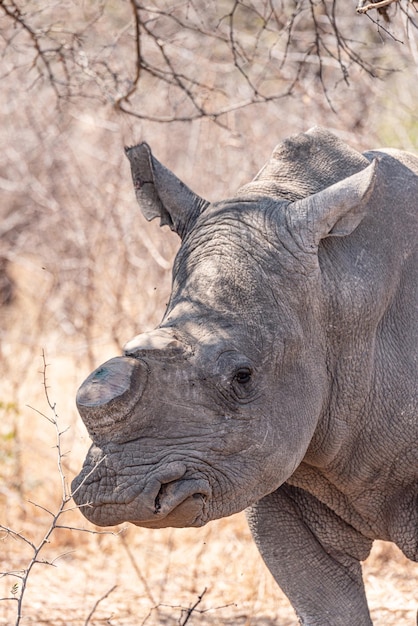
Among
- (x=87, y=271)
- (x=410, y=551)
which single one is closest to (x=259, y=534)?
(x=410, y=551)

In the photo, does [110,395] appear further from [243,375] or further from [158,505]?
[243,375]

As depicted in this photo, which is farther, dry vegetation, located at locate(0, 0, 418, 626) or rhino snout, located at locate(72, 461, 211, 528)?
dry vegetation, located at locate(0, 0, 418, 626)

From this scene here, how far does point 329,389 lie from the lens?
484 centimetres

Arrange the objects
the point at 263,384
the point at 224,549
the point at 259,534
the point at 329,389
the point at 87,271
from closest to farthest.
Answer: the point at 263,384 → the point at 329,389 → the point at 259,534 → the point at 224,549 → the point at 87,271

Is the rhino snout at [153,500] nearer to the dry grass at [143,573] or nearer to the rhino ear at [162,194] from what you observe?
the rhino ear at [162,194]

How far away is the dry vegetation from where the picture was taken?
7953 millimetres

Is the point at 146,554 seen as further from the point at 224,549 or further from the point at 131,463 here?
the point at 131,463

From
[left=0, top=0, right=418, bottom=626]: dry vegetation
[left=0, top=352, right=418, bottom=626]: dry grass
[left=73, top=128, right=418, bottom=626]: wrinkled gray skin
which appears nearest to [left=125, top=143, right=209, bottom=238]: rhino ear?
[left=73, top=128, right=418, bottom=626]: wrinkled gray skin

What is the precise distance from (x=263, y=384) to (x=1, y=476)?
5.74 m

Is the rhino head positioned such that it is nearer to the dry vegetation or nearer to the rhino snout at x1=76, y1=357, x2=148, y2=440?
Answer: the rhino snout at x1=76, y1=357, x2=148, y2=440

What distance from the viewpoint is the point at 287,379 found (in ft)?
14.8

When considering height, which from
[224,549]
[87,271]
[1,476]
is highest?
[87,271]

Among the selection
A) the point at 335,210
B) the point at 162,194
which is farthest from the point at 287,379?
the point at 162,194

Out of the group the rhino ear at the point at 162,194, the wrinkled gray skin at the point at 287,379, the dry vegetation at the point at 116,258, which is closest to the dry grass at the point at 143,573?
the dry vegetation at the point at 116,258
